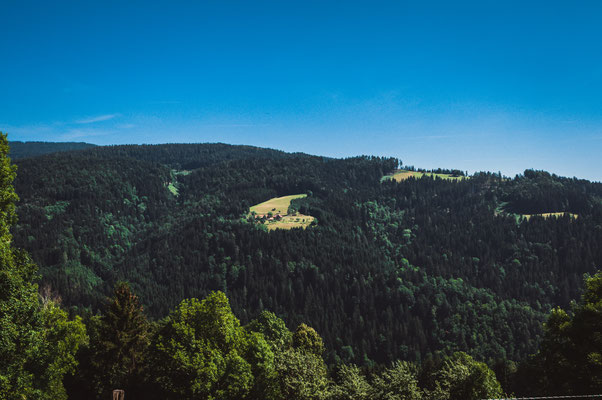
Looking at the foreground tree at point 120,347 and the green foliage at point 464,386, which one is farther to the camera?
the foreground tree at point 120,347

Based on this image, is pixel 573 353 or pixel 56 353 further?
pixel 56 353

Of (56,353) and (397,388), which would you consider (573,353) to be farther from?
(56,353)

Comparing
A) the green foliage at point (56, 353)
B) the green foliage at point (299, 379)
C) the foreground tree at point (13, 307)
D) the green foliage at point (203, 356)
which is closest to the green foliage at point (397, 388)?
the green foliage at point (299, 379)

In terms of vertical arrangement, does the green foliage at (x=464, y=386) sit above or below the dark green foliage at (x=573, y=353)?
below

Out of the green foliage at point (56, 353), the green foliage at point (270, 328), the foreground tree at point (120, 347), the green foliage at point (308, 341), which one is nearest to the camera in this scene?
the green foliage at point (56, 353)

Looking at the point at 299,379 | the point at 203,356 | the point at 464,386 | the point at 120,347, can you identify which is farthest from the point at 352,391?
the point at 120,347

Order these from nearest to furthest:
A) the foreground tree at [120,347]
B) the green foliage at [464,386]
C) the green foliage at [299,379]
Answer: the green foliage at [464,386], the green foliage at [299,379], the foreground tree at [120,347]

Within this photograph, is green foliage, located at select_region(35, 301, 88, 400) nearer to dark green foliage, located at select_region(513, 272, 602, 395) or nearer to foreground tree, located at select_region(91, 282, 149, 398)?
foreground tree, located at select_region(91, 282, 149, 398)

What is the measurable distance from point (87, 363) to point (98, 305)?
171 m

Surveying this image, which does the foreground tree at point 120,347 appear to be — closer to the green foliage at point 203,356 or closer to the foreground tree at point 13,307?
the green foliage at point 203,356

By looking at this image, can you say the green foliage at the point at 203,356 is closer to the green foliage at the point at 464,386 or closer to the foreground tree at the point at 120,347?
the foreground tree at the point at 120,347

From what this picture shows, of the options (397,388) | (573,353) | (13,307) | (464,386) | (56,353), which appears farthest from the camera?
(464,386)

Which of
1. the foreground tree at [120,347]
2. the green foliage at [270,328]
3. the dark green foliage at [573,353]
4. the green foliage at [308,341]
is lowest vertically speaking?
the green foliage at [308,341]

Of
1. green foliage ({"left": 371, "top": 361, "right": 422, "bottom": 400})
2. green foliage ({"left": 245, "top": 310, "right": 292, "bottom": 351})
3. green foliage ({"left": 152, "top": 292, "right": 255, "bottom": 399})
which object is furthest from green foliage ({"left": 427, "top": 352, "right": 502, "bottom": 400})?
green foliage ({"left": 245, "top": 310, "right": 292, "bottom": 351})
